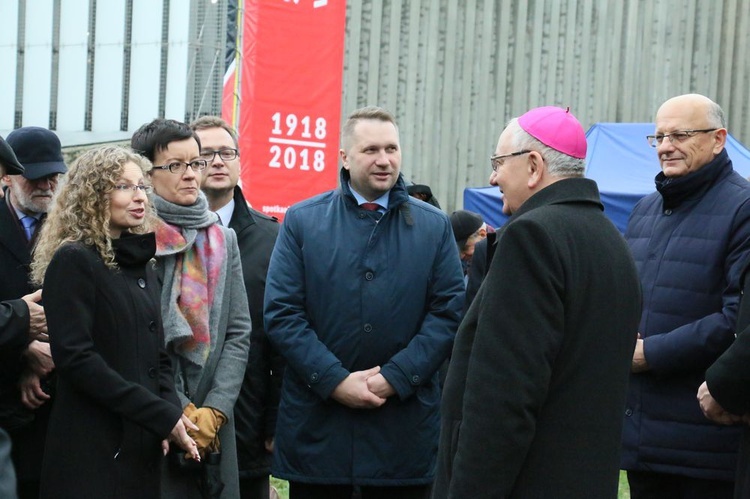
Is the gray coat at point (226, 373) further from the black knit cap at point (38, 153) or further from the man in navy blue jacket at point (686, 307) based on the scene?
the man in navy blue jacket at point (686, 307)

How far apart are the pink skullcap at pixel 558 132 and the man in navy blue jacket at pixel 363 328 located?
1.30m

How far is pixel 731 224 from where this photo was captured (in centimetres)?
432

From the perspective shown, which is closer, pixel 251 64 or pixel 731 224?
pixel 731 224

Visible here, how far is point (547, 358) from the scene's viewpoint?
314cm

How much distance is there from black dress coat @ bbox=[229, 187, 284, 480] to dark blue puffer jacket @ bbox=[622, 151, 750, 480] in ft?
5.22

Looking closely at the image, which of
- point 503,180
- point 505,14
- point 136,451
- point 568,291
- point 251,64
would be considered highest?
point 505,14

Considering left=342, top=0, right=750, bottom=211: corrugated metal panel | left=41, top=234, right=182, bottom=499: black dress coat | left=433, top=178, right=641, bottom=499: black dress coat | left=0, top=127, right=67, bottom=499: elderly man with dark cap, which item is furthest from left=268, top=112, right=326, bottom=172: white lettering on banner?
left=433, top=178, right=641, bottom=499: black dress coat

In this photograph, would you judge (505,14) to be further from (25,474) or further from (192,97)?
(25,474)

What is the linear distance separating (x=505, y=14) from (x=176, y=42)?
192 inches

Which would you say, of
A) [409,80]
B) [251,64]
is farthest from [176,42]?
[251,64]

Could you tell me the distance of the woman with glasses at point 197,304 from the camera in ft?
13.8

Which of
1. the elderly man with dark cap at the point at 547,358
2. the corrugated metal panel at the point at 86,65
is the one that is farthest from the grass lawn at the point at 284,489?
the corrugated metal panel at the point at 86,65

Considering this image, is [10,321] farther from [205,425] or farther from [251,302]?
[251,302]

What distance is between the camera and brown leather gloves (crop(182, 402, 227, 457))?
4.14 m
